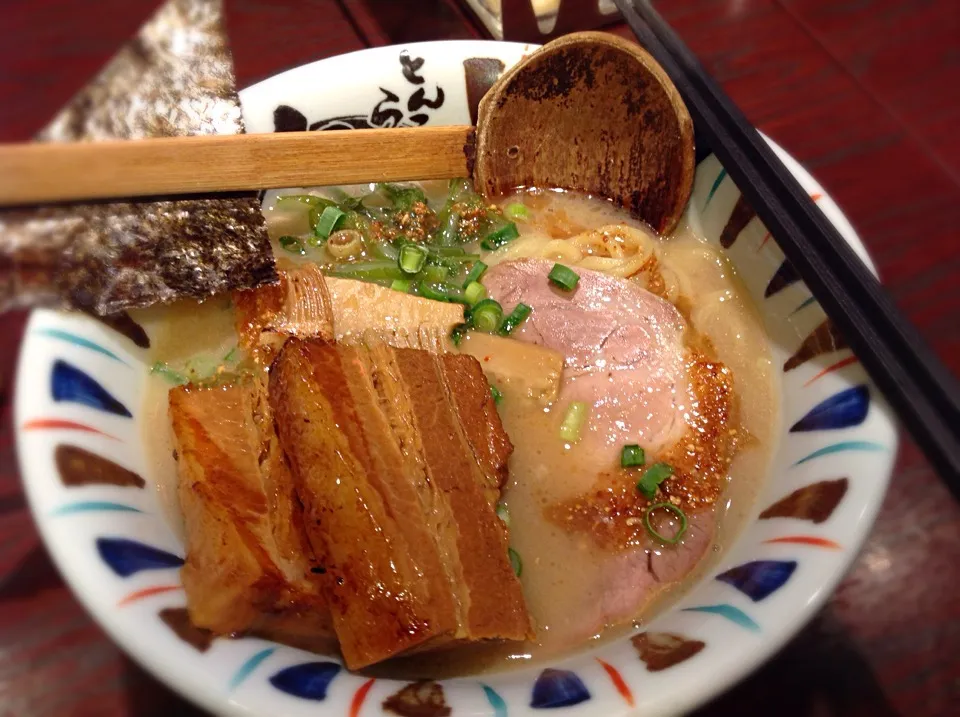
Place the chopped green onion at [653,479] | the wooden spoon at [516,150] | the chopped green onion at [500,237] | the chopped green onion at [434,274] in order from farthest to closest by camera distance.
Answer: the chopped green onion at [500,237], the chopped green onion at [434,274], the chopped green onion at [653,479], the wooden spoon at [516,150]

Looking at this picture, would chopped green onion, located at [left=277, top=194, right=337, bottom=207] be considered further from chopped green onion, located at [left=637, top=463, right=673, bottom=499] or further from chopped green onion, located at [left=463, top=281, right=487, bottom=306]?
chopped green onion, located at [left=637, top=463, right=673, bottom=499]

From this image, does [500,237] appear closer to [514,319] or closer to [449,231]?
[449,231]

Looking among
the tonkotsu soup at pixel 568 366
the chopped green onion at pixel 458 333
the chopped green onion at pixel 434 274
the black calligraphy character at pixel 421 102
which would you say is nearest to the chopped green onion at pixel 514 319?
the tonkotsu soup at pixel 568 366

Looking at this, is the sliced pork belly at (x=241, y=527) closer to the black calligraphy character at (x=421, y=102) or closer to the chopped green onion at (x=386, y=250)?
the chopped green onion at (x=386, y=250)

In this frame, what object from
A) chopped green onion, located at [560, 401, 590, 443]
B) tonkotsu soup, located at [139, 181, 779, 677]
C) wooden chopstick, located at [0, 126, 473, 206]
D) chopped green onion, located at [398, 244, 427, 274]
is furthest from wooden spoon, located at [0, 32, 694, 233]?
chopped green onion, located at [560, 401, 590, 443]

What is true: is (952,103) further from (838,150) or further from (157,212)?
(157,212)
